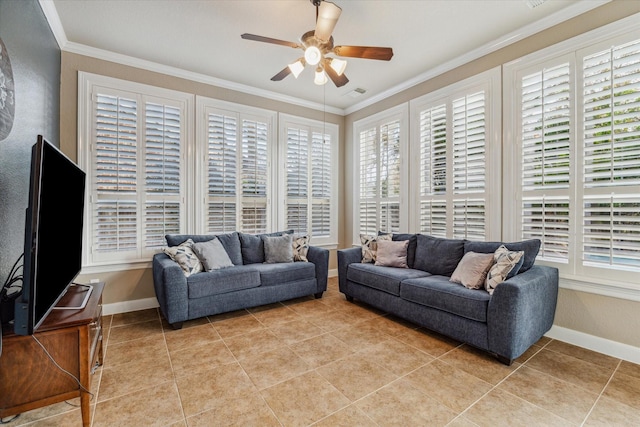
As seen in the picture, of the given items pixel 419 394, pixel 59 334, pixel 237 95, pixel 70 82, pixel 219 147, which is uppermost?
pixel 237 95

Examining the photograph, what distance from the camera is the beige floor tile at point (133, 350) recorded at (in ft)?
7.90

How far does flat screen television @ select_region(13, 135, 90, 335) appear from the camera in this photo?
4.18ft

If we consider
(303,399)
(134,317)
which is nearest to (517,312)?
(303,399)

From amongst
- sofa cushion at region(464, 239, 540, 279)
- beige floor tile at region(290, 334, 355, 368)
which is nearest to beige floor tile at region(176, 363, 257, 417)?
beige floor tile at region(290, 334, 355, 368)

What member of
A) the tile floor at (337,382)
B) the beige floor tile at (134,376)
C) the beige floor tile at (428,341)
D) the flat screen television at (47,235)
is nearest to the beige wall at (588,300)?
the tile floor at (337,382)

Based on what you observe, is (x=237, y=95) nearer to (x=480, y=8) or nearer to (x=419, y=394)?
(x=480, y=8)

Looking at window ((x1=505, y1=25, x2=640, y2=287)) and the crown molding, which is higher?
the crown molding

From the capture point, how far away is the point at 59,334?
5.16 ft

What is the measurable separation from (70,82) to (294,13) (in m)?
2.56

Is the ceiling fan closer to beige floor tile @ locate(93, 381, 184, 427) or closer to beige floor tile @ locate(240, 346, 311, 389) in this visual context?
beige floor tile @ locate(240, 346, 311, 389)

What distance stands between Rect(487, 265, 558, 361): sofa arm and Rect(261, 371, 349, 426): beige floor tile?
129 cm

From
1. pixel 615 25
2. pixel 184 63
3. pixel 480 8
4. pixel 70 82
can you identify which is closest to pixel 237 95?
pixel 184 63

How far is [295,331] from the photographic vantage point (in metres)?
2.99

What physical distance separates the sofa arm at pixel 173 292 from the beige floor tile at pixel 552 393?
9.07ft
